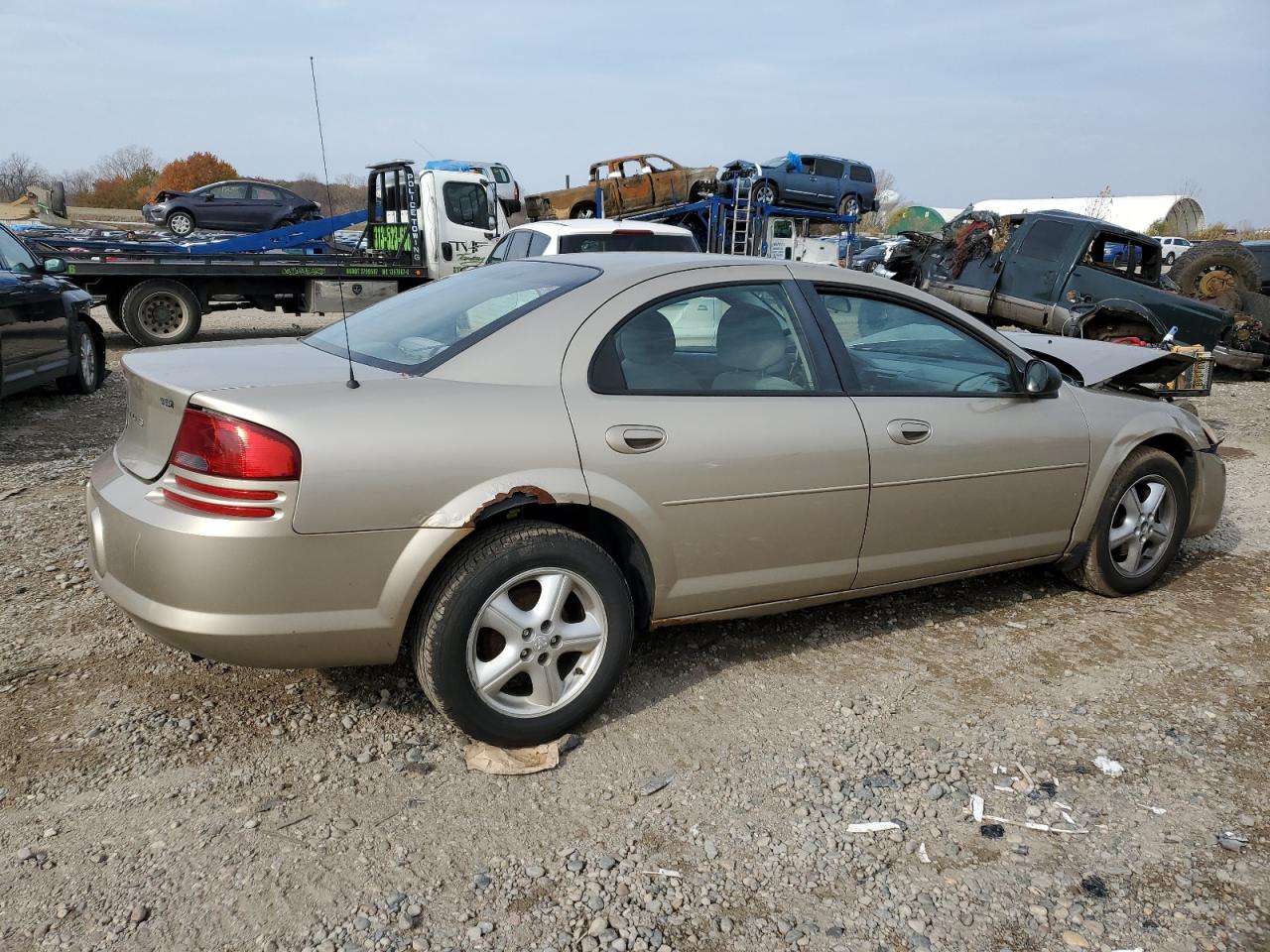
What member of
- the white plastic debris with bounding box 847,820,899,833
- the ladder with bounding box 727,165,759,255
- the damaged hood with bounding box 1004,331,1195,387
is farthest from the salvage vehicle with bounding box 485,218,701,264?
the ladder with bounding box 727,165,759,255

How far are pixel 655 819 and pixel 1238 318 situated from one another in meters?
12.4

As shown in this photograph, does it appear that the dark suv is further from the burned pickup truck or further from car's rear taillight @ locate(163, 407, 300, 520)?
car's rear taillight @ locate(163, 407, 300, 520)

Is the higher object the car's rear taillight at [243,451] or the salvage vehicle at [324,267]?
the car's rear taillight at [243,451]

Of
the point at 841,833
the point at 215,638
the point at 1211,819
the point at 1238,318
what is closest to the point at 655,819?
the point at 841,833

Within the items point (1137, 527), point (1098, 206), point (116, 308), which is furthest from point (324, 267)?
point (1098, 206)

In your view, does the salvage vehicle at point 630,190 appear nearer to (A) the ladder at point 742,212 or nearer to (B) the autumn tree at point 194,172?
(A) the ladder at point 742,212

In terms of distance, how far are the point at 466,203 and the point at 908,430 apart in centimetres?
1251

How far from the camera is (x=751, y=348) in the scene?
137 inches

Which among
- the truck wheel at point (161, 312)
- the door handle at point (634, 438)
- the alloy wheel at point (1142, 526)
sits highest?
the door handle at point (634, 438)

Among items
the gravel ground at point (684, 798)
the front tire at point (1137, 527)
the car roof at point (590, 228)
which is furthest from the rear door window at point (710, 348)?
the car roof at point (590, 228)

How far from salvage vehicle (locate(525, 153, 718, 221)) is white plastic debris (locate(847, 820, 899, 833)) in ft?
63.1

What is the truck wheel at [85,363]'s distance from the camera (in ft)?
27.8

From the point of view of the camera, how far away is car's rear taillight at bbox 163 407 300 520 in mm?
2588

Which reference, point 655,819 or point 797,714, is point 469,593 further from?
point 797,714
